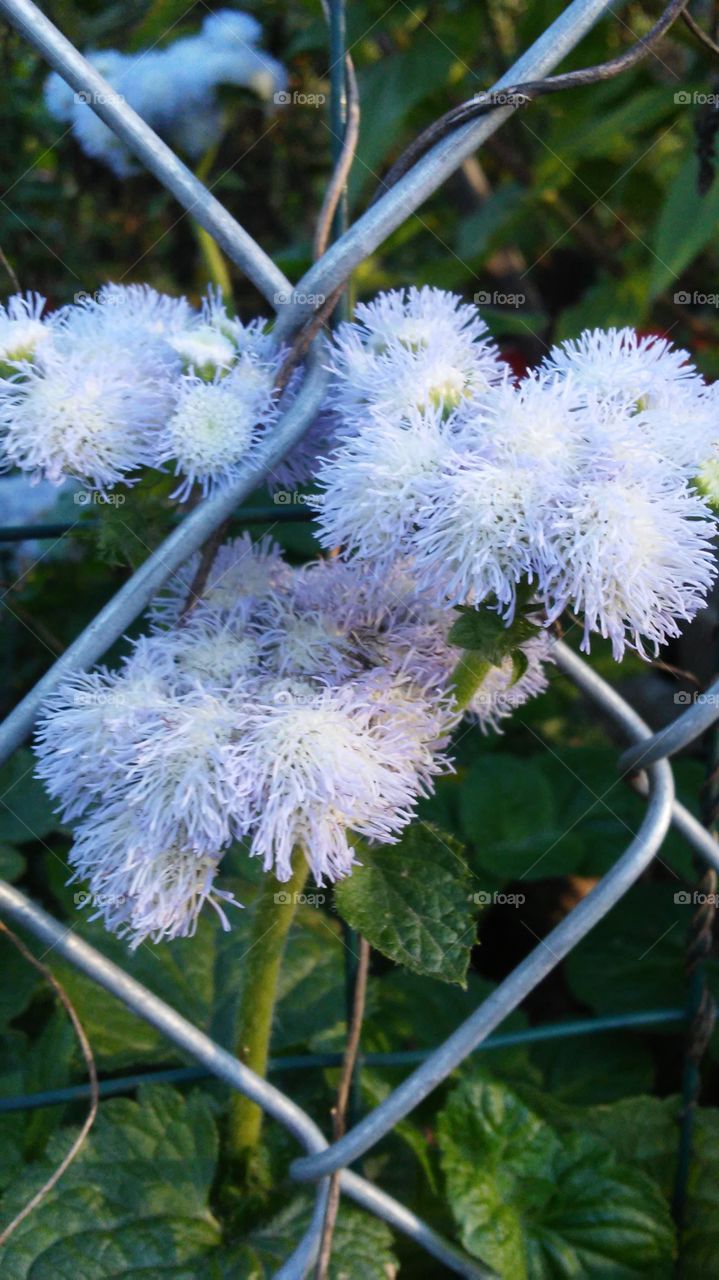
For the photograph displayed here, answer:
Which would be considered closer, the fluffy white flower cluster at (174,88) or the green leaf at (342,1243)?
the green leaf at (342,1243)

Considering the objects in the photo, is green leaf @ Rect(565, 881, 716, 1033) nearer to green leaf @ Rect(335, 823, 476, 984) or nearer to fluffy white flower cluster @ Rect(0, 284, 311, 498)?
green leaf @ Rect(335, 823, 476, 984)

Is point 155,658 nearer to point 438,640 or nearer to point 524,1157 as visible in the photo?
point 438,640

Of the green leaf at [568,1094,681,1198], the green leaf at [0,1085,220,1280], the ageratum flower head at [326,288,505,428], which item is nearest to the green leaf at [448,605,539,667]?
the ageratum flower head at [326,288,505,428]

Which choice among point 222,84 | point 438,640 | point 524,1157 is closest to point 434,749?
point 438,640

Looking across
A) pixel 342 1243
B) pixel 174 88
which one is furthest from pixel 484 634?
pixel 174 88

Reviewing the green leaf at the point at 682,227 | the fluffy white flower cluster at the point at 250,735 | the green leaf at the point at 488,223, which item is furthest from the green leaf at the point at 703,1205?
the green leaf at the point at 488,223

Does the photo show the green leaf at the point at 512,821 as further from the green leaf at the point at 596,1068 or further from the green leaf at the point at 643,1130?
the green leaf at the point at 643,1130
